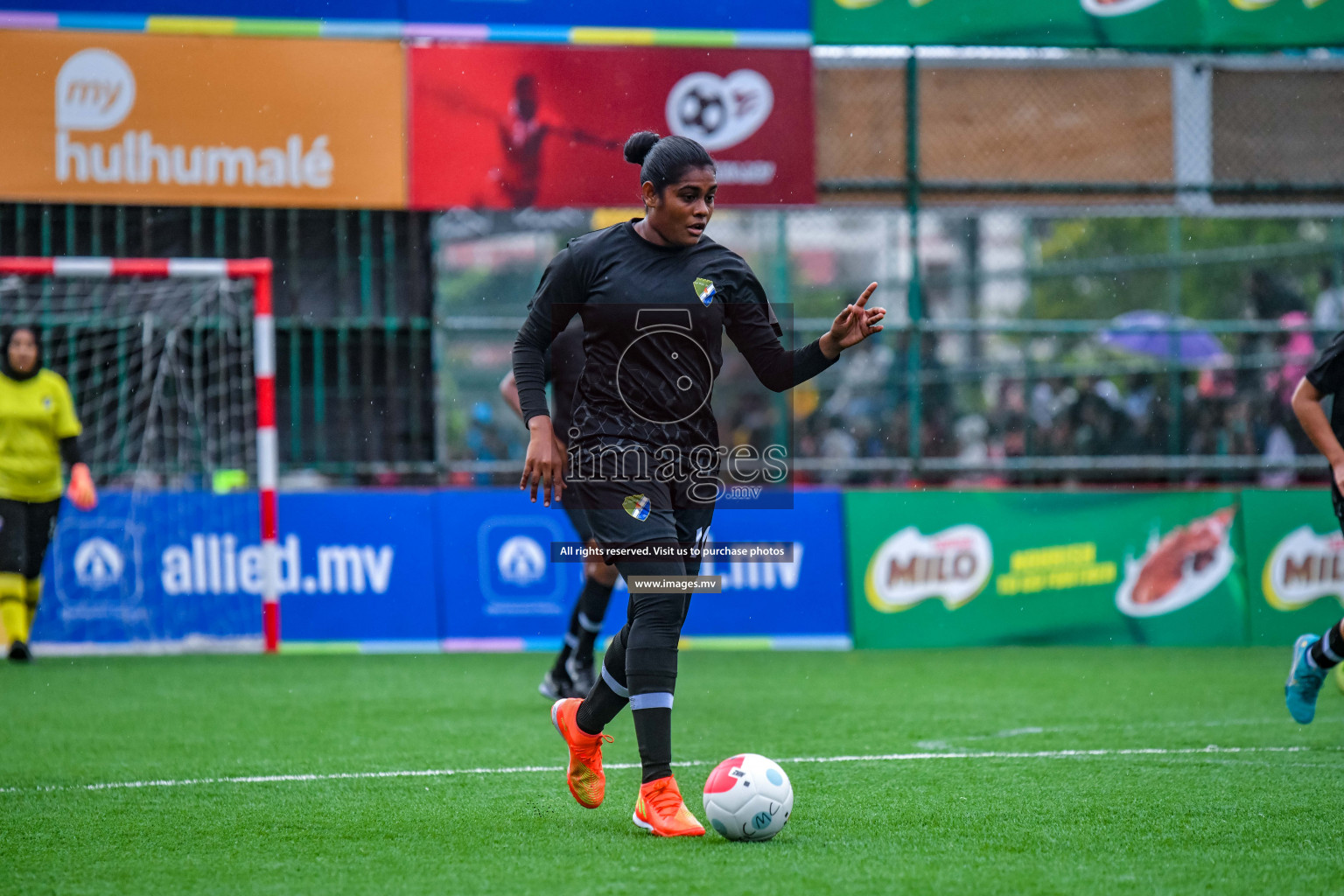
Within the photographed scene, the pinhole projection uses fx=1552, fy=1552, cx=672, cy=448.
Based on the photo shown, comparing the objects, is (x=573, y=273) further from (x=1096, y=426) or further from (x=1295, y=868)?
(x=1096, y=426)

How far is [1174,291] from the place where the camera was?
1513 centimetres

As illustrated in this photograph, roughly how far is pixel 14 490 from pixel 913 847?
24.1 ft

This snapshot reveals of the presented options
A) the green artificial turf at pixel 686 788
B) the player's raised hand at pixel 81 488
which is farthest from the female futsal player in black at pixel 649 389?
the player's raised hand at pixel 81 488

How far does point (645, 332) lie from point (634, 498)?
1.69 feet

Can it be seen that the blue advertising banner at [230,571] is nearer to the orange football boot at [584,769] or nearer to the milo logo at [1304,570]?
the milo logo at [1304,570]

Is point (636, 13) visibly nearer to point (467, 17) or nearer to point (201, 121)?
point (467, 17)

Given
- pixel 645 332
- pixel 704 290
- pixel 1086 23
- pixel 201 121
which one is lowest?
pixel 645 332

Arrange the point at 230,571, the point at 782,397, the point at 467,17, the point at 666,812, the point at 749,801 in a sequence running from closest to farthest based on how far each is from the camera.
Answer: the point at 749,801 → the point at 666,812 → the point at 230,571 → the point at 467,17 → the point at 782,397

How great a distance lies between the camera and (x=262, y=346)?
961 centimetres

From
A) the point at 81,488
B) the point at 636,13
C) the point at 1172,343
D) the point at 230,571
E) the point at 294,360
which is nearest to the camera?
the point at 81,488


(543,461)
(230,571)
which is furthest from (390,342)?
(543,461)

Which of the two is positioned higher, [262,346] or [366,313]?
[366,313]

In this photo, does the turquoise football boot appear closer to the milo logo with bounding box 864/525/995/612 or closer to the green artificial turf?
the green artificial turf

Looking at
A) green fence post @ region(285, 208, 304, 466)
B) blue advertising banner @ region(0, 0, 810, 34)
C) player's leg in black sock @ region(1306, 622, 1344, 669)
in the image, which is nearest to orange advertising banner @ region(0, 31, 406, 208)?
blue advertising banner @ region(0, 0, 810, 34)
